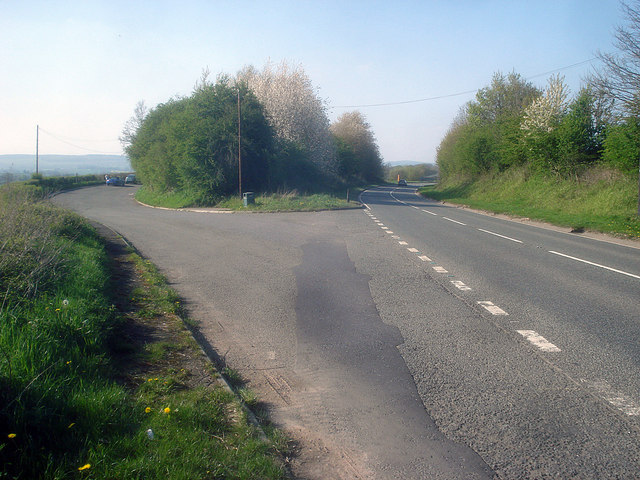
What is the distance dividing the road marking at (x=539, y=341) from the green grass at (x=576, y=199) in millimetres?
13199

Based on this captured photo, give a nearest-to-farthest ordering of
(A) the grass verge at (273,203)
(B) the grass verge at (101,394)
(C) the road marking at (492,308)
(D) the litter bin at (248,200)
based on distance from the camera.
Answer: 1. (B) the grass verge at (101,394)
2. (C) the road marking at (492,308)
3. (A) the grass verge at (273,203)
4. (D) the litter bin at (248,200)

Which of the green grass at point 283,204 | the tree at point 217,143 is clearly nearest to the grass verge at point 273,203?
the green grass at point 283,204

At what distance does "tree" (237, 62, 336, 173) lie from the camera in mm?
46281

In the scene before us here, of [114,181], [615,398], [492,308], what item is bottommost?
[615,398]

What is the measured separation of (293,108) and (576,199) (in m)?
27.9

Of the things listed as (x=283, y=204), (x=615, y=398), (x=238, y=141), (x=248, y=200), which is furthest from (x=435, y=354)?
(x=238, y=141)

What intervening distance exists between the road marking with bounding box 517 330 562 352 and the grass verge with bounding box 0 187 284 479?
3383mm

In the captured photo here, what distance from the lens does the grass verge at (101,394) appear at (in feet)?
9.86

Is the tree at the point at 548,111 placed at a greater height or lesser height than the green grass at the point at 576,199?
greater

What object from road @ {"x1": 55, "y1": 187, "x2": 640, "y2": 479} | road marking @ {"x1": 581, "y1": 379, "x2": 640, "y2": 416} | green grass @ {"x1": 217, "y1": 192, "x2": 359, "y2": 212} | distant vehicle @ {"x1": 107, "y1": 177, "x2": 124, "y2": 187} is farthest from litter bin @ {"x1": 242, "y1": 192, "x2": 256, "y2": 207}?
distant vehicle @ {"x1": 107, "y1": 177, "x2": 124, "y2": 187}

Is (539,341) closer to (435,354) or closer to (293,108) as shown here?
(435,354)

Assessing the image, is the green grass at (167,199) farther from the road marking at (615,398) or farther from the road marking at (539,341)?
the road marking at (615,398)

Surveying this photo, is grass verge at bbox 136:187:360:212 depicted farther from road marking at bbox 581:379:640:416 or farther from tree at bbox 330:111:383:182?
tree at bbox 330:111:383:182

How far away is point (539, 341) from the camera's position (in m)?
5.77
